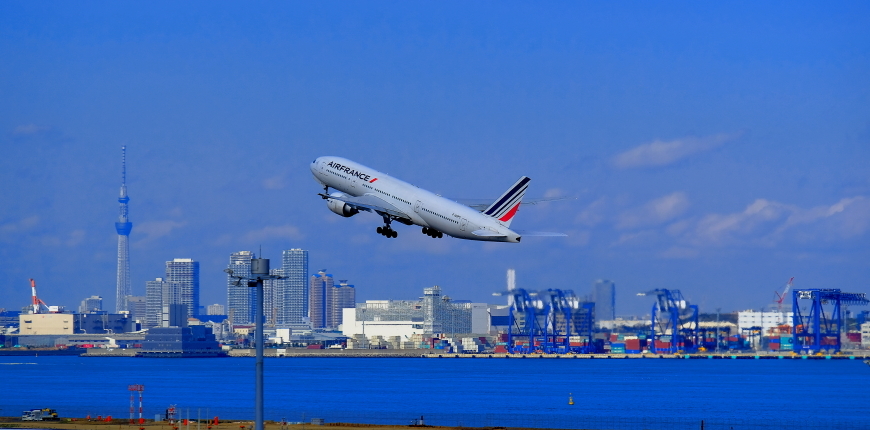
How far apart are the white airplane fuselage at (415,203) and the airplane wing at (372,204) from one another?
0.68ft

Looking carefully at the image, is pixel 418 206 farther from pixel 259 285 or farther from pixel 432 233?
pixel 259 285

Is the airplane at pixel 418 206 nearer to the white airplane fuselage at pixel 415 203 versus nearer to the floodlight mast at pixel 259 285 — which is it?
the white airplane fuselage at pixel 415 203

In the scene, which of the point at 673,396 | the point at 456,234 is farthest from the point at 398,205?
the point at 673,396

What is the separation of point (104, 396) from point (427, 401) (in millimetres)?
52294

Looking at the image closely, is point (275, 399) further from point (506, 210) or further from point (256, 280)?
point (256, 280)

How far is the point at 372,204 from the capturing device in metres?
101

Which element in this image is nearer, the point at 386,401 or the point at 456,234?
the point at 456,234

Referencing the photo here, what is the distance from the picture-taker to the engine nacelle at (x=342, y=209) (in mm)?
100812

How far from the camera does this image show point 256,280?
73.4 metres

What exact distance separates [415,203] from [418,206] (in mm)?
459

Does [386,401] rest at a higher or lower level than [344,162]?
lower

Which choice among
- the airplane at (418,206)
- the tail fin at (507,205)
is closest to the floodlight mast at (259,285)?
the airplane at (418,206)

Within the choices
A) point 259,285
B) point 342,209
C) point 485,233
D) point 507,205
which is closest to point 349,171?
point 342,209

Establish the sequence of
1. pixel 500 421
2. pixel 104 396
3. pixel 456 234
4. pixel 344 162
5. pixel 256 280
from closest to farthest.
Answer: pixel 256 280
pixel 456 234
pixel 344 162
pixel 500 421
pixel 104 396
